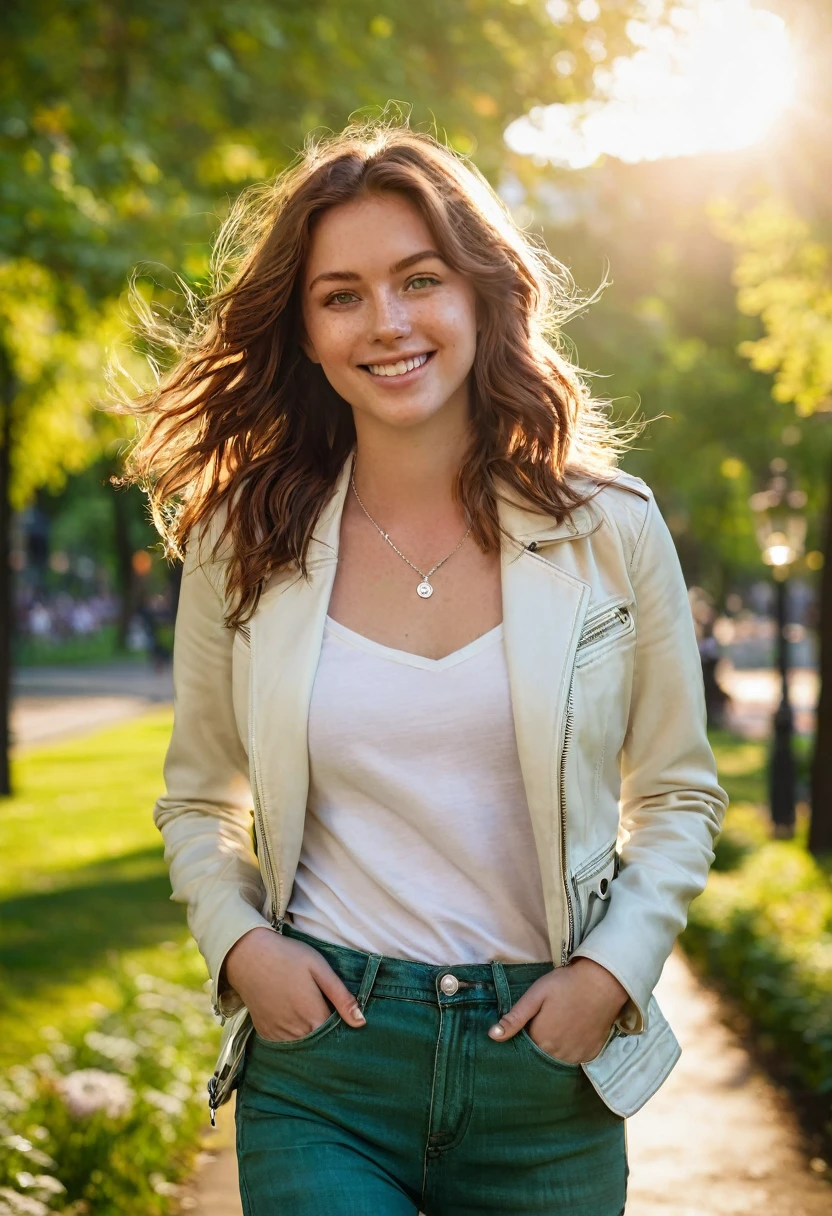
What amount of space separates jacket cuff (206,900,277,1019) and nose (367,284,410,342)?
0.98m

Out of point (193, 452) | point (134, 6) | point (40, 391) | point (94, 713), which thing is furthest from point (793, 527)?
point (94, 713)

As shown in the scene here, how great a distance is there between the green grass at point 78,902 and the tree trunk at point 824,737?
5.37 meters

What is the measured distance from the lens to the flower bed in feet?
14.4

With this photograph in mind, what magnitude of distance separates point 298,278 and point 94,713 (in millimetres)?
25293

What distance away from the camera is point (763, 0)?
645cm

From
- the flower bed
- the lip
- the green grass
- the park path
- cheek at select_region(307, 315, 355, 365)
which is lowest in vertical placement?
the green grass

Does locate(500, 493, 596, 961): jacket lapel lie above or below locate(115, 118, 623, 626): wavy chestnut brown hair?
below

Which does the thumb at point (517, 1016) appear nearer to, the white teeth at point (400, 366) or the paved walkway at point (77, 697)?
the white teeth at point (400, 366)

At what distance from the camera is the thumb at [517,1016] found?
2334 millimetres

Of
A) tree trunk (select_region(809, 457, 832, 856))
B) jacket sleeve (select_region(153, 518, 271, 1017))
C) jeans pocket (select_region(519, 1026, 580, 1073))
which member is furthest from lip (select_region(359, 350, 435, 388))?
tree trunk (select_region(809, 457, 832, 856))

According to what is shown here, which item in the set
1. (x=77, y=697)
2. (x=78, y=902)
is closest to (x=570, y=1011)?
(x=78, y=902)

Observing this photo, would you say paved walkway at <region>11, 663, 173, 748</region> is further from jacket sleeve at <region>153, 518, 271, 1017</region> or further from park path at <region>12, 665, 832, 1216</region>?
jacket sleeve at <region>153, 518, 271, 1017</region>

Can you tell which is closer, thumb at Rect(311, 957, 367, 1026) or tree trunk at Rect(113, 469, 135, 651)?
thumb at Rect(311, 957, 367, 1026)

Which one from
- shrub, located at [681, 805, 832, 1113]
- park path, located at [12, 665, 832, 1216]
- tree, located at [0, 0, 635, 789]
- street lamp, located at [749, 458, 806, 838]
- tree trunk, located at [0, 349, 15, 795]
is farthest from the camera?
tree trunk, located at [0, 349, 15, 795]
